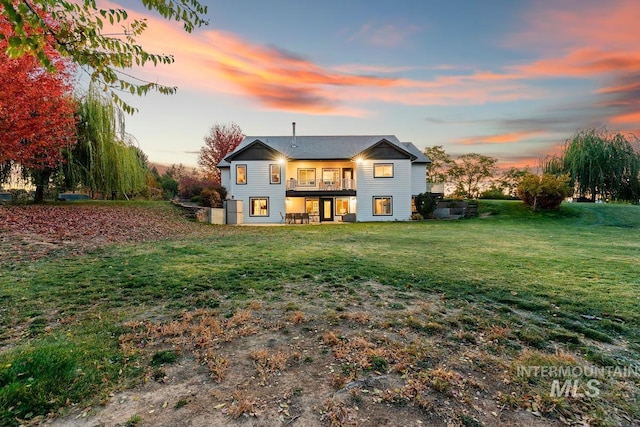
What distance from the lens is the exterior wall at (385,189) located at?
24.9m

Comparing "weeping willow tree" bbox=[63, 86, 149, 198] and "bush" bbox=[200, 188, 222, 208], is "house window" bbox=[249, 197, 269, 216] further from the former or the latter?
"weeping willow tree" bbox=[63, 86, 149, 198]

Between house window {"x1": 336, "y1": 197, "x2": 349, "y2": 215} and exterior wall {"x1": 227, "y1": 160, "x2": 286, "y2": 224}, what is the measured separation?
4.90 meters

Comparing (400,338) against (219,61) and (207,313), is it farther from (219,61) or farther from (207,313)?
(219,61)

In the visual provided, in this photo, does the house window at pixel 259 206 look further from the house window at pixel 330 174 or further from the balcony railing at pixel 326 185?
the house window at pixel 330 174

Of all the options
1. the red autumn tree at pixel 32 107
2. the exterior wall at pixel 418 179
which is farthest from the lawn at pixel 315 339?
the exterior wall at pixel 418 179

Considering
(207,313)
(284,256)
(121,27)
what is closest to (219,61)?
(284,256)

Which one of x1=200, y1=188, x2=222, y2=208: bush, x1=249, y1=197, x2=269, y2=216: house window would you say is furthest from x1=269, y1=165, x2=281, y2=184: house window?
x1=200, y1=188, x2=222, y2=208: bush

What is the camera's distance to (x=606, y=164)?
93.0 ft

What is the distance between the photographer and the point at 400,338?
146 inches

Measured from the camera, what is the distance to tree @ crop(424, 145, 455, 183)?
4078cm

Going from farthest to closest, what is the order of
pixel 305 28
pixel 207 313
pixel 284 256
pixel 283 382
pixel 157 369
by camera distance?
1. pixel 305 28
2. pixel 284 256
3. pixel 207 313
4. pixel 157 369
5. pixel 283 382

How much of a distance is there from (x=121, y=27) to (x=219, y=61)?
37.0 feet

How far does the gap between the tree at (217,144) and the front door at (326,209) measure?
21.3 m

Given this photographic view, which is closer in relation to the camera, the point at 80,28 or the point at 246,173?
the point at 80,28
